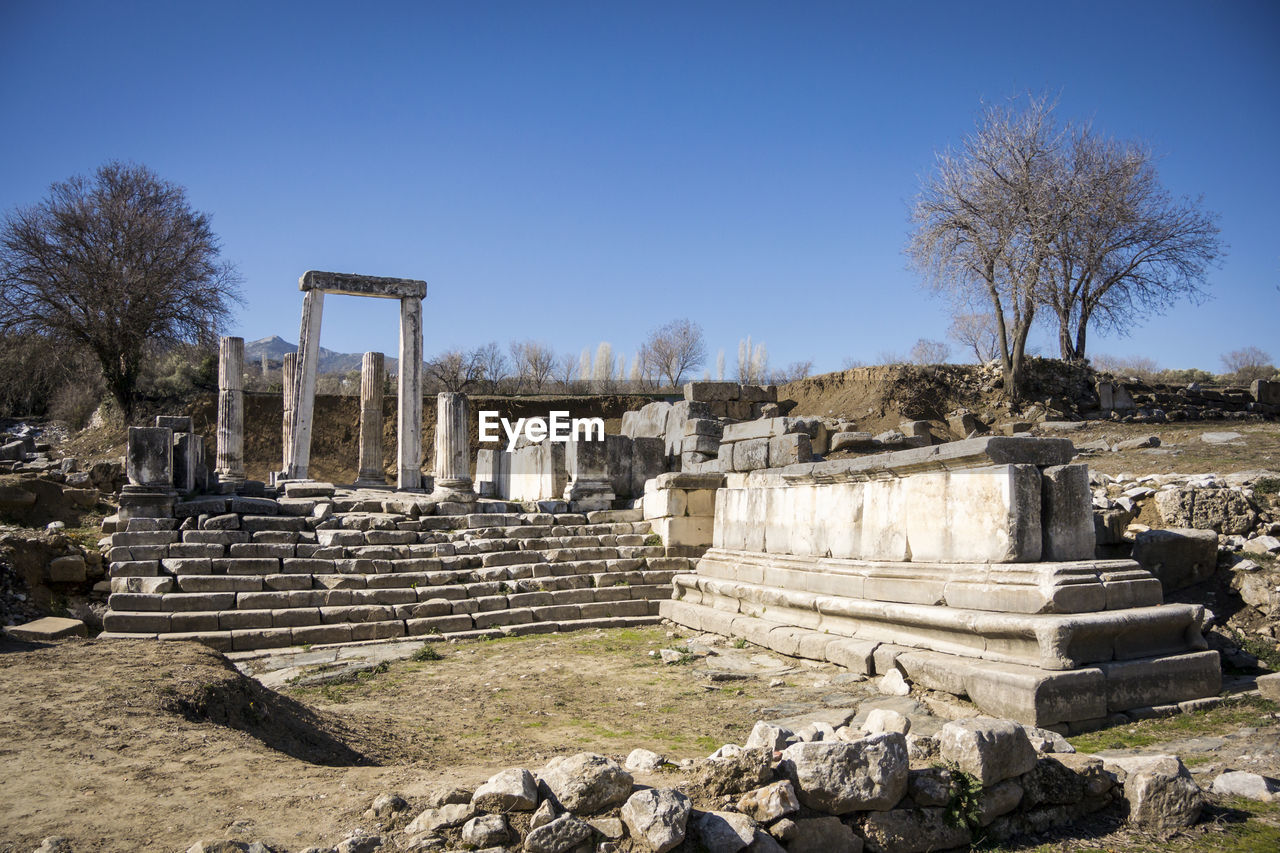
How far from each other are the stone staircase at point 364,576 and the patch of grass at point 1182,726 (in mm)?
6008

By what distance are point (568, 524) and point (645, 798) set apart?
31.9 ft

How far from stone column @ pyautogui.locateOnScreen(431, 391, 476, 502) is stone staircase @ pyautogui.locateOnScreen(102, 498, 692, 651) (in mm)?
1490

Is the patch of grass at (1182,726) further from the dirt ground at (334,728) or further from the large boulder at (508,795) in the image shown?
the large boulder at (508,795)

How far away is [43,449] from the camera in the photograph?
2355 centimetres

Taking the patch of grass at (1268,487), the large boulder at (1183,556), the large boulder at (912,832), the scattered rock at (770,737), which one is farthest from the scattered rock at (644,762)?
the patch of grass at (1268,487)

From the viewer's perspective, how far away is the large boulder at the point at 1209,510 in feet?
25.1

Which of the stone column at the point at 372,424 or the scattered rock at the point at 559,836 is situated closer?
the scattered rock at the point at 559,836

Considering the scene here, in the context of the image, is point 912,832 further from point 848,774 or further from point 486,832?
point 486,832

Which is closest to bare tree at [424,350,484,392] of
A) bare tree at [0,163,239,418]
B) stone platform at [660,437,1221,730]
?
bare tree at [0,163,239,418]

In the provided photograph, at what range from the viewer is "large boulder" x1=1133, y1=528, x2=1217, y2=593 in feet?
23.4

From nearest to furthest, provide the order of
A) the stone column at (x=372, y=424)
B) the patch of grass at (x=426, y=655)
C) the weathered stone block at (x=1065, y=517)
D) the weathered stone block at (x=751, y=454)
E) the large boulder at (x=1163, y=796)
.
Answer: the large boulder at (x=1163, y=796)
the weathered stone block at (x=1065, y=517)
the patch of grass at (x=426, y=655)
the weathered stone block at (x=751, y=454)
the stone column at (x=372, y=424)

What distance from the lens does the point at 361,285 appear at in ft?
53.0

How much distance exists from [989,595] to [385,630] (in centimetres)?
654

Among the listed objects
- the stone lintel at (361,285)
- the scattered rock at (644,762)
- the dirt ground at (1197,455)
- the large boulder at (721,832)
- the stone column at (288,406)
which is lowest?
the scattered rock at (644,762)
